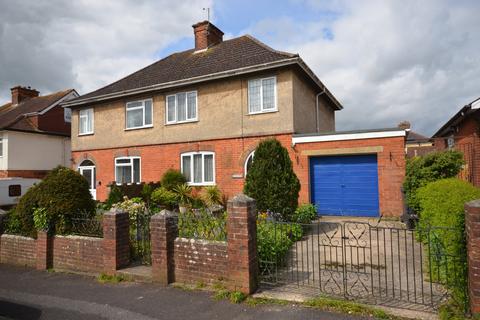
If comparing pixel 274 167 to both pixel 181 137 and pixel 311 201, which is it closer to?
pixel 311 201

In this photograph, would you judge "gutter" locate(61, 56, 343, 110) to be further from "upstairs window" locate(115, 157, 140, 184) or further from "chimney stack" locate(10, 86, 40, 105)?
"chimney stack" locate(10, 86, 40, 105)

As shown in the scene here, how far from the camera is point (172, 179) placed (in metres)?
13.2

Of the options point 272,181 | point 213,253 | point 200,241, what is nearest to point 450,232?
point 213,253

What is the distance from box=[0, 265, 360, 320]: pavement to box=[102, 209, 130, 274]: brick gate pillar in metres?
0.39

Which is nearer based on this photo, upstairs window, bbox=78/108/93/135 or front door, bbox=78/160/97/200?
front door, bbox=78/160/97/200

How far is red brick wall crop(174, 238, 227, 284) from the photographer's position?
490 centimetres

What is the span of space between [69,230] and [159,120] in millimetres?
8522

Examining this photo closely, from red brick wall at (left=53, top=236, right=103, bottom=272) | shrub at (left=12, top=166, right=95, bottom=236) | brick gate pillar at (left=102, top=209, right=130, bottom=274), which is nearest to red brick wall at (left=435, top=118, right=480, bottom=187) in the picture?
brick gate pillar at (left=102, top=209, right=130, bottom=274)

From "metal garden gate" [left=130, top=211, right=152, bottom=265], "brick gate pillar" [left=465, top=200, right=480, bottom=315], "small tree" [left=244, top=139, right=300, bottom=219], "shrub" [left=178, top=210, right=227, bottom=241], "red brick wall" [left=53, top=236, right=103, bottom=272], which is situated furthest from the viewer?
"small tree" [left=244, top=139, right=300, bottom=219]

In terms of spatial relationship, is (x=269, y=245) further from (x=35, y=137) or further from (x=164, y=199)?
(x=35, y=137)

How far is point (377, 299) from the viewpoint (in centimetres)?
429

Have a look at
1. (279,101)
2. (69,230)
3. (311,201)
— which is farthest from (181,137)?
(69,230)

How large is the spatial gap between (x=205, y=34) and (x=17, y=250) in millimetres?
13056

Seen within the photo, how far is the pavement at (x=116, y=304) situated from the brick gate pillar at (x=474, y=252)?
4.62 feet
